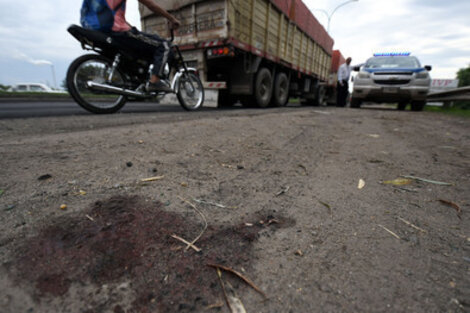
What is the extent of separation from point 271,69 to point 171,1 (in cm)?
319

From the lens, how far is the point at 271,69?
7.25 meters

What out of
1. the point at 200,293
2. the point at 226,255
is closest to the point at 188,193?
the point at 226,255

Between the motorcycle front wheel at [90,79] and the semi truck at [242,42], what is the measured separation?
2364mm

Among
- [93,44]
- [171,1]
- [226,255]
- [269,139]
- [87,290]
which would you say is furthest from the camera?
[171,1]

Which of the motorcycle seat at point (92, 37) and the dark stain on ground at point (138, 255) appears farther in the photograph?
the motorcycle seat at point (92, 37)

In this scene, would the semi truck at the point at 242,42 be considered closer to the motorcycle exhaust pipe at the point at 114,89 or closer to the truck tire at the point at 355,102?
the truck tire at the point at 355,102

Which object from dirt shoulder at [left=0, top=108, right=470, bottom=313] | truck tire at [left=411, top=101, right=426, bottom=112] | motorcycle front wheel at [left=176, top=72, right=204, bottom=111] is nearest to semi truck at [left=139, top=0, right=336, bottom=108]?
motorcycle front wheel at [left=176, top=72, right=204, bottom=111]

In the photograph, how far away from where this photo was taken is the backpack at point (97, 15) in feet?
9.89

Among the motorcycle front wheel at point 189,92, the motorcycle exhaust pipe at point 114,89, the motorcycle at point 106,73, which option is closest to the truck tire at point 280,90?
the motorcycle front wheel at point 189,92

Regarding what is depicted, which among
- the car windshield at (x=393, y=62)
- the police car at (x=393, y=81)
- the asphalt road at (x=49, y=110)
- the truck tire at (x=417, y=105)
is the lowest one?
the asphalt road at (x=49, y=110)

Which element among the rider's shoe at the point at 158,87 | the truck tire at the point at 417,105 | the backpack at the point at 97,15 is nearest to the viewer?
the backpack at the point at 97,15

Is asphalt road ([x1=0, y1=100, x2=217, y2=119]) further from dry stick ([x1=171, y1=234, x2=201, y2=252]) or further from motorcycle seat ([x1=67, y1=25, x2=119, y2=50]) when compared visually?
dry stick ([x1=171, y1=234, x2=201, y2=252])

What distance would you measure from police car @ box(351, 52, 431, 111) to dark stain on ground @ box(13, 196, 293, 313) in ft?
25.5

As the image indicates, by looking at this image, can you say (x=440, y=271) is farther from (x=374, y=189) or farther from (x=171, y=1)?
(x=171, y=1)
